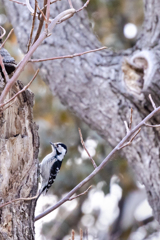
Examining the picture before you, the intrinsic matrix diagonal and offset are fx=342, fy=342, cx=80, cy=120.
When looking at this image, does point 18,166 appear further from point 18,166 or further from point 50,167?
point 50,167

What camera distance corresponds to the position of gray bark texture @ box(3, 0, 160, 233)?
227 cm

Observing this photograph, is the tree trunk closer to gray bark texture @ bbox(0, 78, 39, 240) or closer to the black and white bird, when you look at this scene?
gray bark texture @ bbox(0, 78, 39, 240)

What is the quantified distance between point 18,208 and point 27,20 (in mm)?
1687

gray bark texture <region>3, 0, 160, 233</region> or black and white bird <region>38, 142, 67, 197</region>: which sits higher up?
gray bark texture <region>3, 0, 160, 233</region>

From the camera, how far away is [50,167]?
2943 mm

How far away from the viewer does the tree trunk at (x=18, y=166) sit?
142 cm

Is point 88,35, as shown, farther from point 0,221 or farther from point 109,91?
point 0,221

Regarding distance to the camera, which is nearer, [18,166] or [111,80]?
[18,166]

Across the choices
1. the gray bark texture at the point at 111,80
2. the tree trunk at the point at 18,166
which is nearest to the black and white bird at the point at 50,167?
the gray bark texture at the point at 111,80

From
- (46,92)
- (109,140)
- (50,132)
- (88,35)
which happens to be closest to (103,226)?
(50,132)

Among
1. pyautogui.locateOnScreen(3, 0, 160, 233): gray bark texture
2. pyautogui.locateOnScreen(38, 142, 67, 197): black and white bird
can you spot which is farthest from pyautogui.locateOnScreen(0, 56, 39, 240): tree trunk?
pyautogui.locateOnScreen(38, 142, 67, 197): black and white bird

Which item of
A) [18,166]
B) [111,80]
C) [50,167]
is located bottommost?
[50,167]

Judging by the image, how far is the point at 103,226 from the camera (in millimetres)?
5215

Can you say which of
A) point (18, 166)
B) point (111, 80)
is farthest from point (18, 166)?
point (111, 80)
